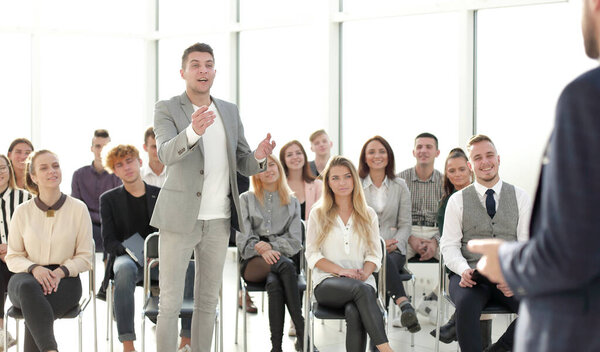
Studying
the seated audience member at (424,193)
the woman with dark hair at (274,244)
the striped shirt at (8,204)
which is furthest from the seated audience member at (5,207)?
the seated audience member at (424,193)

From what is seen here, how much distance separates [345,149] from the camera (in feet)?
24.9

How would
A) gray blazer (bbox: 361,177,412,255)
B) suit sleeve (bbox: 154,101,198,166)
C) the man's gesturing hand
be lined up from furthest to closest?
gray blazer (bbox: 361,177,412,255) → suit sleeve (bbox: 154,101,198,166) → the man's gesturing hand

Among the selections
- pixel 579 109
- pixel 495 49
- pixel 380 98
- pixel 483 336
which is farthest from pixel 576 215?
pixel 380 98

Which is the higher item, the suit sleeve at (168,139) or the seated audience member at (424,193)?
the suit sleeve at (168,139)

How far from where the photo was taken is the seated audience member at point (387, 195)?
4676 mm

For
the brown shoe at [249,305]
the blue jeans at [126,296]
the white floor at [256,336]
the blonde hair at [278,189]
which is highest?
the blonde hair at [278,189]

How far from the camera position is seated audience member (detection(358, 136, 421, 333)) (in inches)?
184

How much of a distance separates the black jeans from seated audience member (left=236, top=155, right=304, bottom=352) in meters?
0.51

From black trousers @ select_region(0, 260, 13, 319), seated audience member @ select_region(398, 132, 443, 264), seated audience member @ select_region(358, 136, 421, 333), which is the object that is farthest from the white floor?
seated audience member @ select_region(398, 132, 443, 264)

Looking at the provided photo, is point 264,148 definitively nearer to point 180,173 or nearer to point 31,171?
point 180,173

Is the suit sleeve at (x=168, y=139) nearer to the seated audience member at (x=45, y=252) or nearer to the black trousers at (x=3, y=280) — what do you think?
the seated audience member at (x=45, y=252)

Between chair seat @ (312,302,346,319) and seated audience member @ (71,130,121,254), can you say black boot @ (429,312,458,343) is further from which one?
seated audience member @ (71,130,121,254)

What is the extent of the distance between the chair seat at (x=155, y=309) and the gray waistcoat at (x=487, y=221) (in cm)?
153

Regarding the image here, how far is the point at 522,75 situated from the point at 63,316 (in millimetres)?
4374
